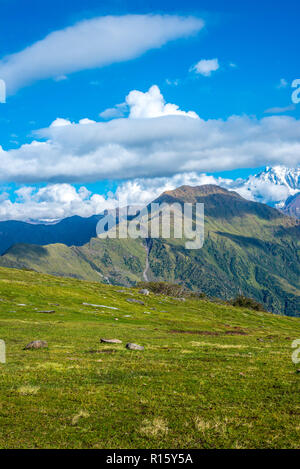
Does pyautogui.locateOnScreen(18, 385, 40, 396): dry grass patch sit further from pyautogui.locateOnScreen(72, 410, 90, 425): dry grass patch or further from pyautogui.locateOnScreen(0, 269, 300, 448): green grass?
pyautogui.locateOnScreen(72, 410, 90, 425): dry grass patch

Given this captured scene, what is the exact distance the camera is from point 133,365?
29.9 metres

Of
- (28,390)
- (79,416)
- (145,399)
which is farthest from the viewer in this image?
(28,390)

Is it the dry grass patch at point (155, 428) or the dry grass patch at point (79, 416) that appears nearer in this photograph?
the dry grass patch at point (155, 428)

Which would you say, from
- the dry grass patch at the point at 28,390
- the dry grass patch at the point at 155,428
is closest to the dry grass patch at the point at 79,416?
the dry grass patch at the point at 155,428

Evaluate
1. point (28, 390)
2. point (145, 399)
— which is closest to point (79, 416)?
point (145, 399)

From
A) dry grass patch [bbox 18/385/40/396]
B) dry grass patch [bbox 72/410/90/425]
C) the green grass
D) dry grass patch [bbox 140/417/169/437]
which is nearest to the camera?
the green grass

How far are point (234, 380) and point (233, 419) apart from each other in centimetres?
797

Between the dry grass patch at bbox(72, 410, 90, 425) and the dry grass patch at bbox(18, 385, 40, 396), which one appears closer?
the dry grass patch at bbox(72, 410, 90, 425)

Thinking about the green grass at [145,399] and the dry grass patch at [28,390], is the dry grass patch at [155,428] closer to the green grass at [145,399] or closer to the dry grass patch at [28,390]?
the green grass at [145,399]

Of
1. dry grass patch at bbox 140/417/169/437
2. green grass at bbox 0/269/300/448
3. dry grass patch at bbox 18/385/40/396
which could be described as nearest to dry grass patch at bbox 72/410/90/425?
green grass at bbox 0/269/300/448

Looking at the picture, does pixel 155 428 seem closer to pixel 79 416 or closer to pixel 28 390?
pixel 79 416

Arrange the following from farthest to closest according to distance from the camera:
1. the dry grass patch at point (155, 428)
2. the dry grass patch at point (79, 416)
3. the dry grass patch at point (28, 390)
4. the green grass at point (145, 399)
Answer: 1. the dry grass patch at point (28, 390)
2. the dry grass patch at point (79, 416)
3. the dry grass patch at point (155, 428)
4. the green grass at point (145, 399)
